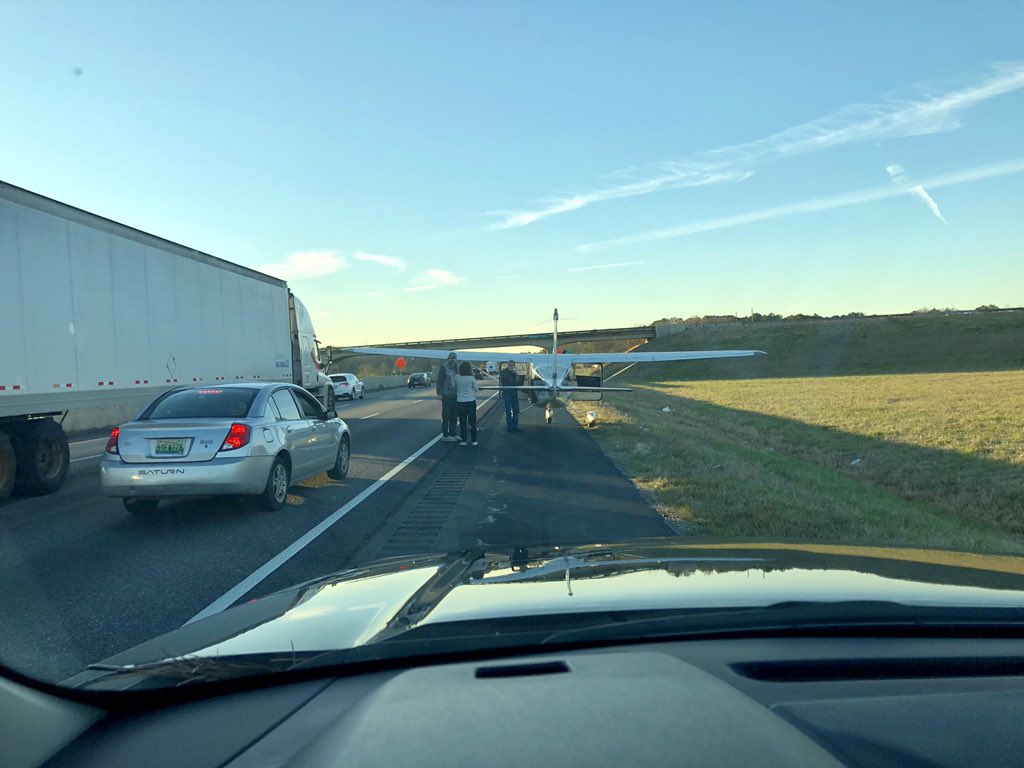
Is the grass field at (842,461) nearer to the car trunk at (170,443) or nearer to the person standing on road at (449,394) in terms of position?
the person standing on road at (449,394)

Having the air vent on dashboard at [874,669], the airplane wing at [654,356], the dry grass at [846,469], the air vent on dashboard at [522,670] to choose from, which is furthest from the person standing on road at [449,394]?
the air vent on dashboard at [874,669]

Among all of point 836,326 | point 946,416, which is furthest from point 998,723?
point 836,326

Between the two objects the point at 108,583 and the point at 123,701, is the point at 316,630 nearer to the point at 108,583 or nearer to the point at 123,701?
the point at 123,701

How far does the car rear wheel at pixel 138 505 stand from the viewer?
32.1 ft

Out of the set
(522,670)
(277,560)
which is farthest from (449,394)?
(522,670)

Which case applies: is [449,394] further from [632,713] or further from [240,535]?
[632,713]

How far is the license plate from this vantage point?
9258 millimetres

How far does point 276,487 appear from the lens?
33.1ft

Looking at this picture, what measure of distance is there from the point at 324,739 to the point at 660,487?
392 inches

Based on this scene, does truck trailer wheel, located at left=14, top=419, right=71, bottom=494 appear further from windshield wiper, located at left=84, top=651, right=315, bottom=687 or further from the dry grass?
windshield wiper, located at left=84, top=651, right=315, bottom=687

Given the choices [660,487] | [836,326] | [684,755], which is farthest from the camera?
[836,326]

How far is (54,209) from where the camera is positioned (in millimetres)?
12461

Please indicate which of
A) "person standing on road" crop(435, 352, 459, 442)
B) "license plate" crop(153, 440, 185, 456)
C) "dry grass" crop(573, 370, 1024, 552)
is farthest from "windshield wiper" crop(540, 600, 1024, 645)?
"person standing on road" crop(435, 352, 459, 442)

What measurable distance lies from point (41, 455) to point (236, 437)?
4.68 meters
